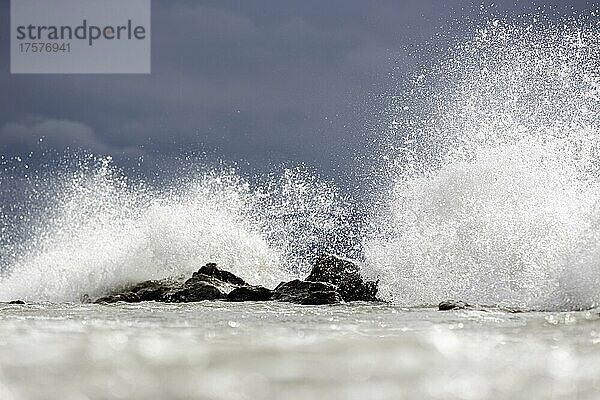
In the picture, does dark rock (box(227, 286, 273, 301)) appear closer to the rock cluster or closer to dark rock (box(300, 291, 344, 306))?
the rock cluster

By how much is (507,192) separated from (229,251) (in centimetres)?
483

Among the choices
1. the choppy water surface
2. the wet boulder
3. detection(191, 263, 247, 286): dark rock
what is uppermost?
the choppy water surface

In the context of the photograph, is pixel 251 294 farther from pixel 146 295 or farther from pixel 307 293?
pixel 146 295

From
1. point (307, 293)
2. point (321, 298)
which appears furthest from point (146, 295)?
point (321, 298)

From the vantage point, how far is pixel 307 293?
6.10 m

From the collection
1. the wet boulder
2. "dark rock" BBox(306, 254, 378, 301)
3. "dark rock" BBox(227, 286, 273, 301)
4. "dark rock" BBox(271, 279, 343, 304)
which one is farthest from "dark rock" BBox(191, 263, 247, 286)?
"dark rock" BBox(271, 279, 343, 304)

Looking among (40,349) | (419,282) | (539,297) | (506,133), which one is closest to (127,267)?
(419,282)

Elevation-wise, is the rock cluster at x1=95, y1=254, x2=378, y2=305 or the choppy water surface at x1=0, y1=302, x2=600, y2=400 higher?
the choppy water surface at x1=0, y1=302, x2=600, y2=400

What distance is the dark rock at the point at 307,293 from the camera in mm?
5883

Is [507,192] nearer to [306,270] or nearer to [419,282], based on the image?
[419,282]

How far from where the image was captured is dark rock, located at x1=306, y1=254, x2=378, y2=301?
7.01 meters

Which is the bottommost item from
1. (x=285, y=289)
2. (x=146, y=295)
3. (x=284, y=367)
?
(x=146, y=295)

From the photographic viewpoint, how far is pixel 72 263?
11078 millimetres

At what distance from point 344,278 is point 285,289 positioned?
3.17 feet
